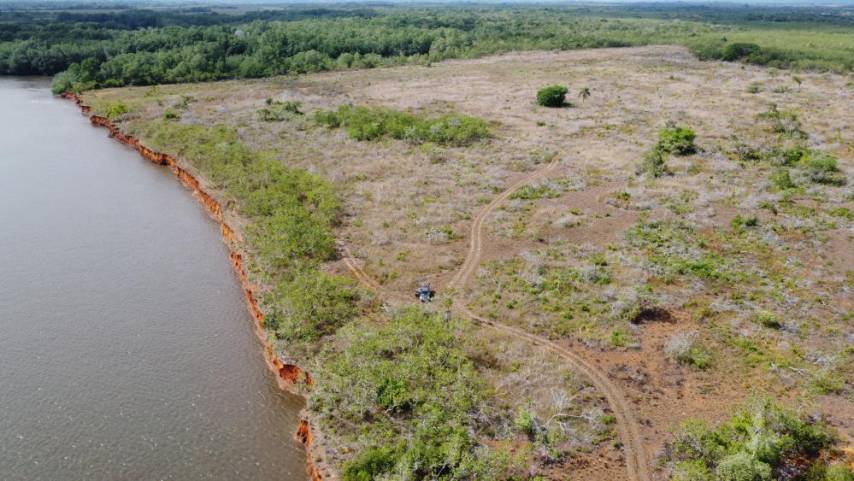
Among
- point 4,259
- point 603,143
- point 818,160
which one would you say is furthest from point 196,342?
point 818,160

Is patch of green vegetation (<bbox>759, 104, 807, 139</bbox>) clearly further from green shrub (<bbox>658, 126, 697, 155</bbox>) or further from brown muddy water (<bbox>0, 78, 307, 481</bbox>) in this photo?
brown muddy water (<bbox>0, 78, 307, 481</bbox>)

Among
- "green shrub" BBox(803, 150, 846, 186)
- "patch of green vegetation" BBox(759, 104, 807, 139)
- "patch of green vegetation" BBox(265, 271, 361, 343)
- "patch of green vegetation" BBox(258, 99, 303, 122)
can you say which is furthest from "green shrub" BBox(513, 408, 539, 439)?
"patch of green vegetation" BBox(258, 99, 303, 122)

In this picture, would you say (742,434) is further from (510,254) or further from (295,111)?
(295,111)

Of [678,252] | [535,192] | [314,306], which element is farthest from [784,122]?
[314,306]

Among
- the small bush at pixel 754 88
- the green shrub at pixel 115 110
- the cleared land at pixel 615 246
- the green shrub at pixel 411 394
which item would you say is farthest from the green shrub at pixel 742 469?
the green shrub at pixel 115 110

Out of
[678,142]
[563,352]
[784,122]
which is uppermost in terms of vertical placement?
[784,122]

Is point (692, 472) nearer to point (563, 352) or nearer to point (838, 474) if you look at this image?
point (838, 474)

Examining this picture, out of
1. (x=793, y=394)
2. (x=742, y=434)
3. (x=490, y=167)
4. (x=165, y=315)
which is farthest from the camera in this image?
(x=490, y=167)
